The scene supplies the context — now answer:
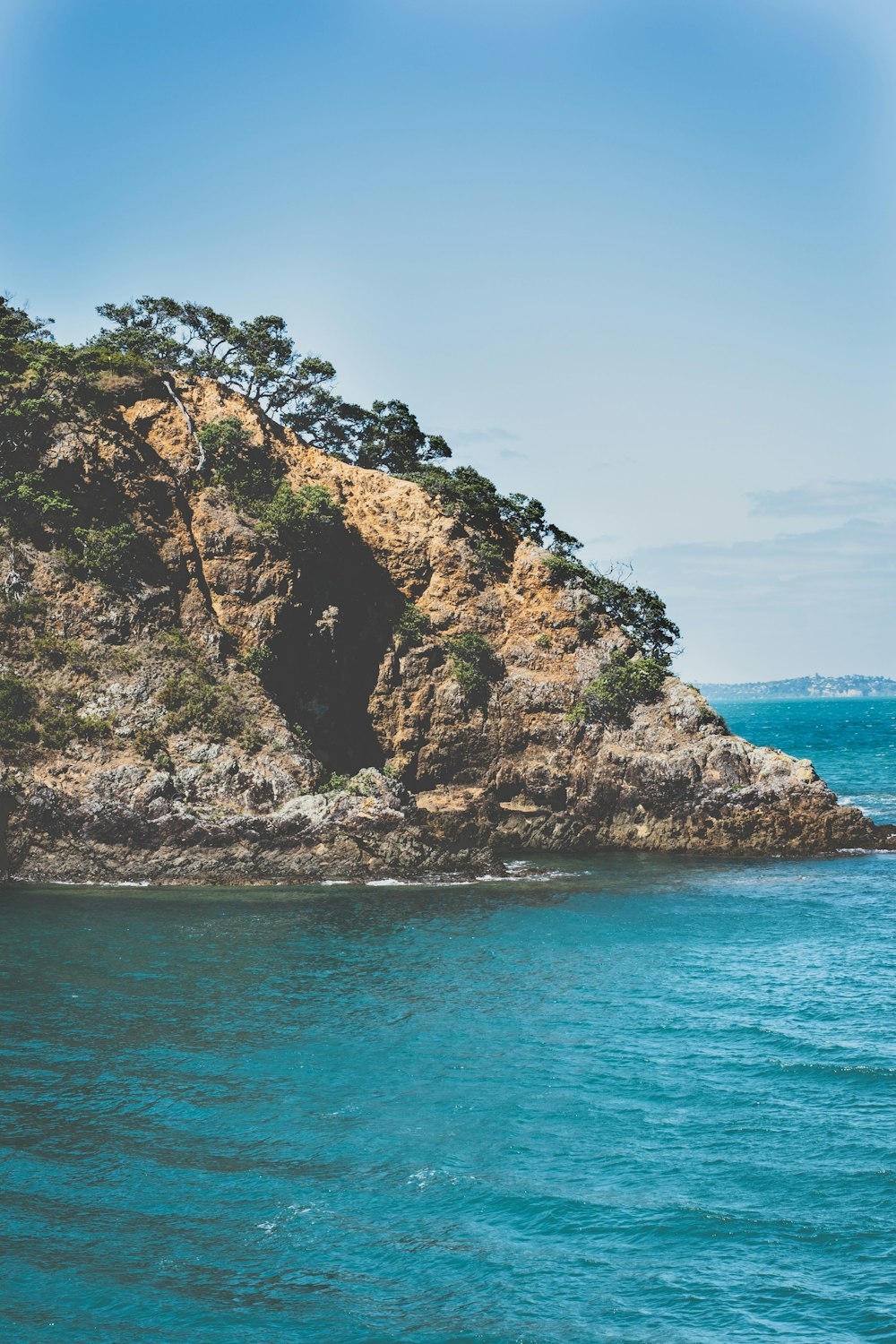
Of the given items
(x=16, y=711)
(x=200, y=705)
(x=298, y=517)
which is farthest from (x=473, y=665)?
(x=16, y=711)

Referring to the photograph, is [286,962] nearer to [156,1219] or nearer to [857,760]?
[156,1219]

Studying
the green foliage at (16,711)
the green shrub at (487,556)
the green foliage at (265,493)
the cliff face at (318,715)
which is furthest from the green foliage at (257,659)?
the green shrub at (487,556)

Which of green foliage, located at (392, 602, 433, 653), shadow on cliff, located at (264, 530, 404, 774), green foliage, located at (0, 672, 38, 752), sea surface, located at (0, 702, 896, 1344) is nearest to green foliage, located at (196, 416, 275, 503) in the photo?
shadow on cliff, located at (264, 530, 404, 774)

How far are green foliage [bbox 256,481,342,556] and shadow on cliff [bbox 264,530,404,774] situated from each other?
1.38 m

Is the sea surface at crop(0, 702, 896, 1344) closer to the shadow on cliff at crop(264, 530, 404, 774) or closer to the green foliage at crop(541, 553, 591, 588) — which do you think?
the shadow on cliff at crop(264, 530, 404, 774)

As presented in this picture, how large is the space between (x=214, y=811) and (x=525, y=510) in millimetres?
32341

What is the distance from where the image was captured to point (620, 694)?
218 ft

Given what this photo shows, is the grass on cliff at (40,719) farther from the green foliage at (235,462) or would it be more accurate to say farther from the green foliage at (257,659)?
the green foliage at (235,462)

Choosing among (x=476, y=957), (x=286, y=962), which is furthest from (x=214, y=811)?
(x=476, y=957)

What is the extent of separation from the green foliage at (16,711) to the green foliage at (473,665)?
25756 mm

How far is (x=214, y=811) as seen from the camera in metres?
57.2

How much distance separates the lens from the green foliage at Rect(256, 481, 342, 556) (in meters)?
66.8

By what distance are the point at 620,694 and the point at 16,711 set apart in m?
36.1

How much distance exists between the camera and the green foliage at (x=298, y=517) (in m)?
66.8
